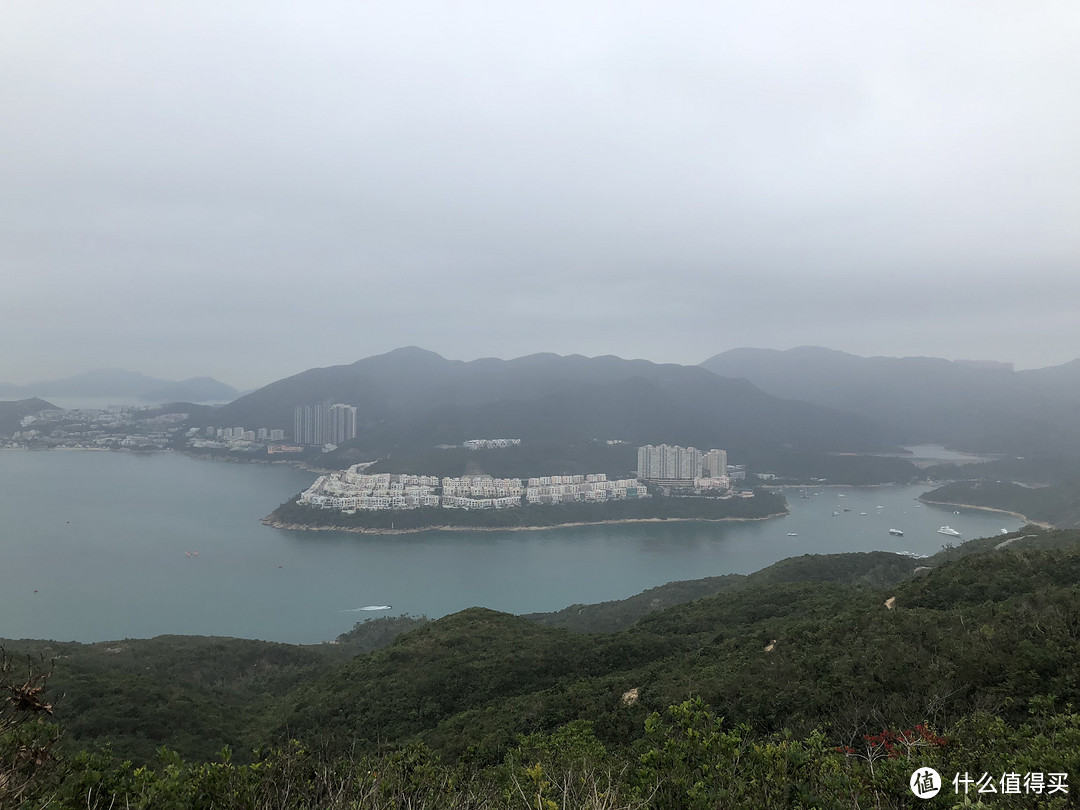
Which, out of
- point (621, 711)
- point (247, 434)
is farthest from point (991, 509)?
point (247, 434)

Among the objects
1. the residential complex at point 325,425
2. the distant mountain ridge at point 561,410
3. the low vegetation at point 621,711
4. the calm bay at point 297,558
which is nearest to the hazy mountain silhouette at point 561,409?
the distant mountain ridge at point 561,410

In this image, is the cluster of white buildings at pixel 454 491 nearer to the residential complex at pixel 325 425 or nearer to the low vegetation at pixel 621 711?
the residential complex at pixel 325 425

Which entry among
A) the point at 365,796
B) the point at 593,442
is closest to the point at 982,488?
the point at 593,442

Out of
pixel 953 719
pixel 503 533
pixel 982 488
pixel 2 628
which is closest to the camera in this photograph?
pixel 953 719

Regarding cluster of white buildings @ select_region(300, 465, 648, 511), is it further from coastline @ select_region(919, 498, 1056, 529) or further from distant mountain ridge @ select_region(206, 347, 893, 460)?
coastline @ select_region(919, 498, 1056, 529)

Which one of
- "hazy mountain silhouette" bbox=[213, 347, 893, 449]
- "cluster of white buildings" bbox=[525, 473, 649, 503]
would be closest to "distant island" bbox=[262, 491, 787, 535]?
"cluster of white buildings" bbox=[525, 473, 649, 503]

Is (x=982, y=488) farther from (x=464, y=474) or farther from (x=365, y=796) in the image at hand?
(x=365, y=796)

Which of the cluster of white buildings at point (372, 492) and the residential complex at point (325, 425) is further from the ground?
the residential complex at point (325, 425)
